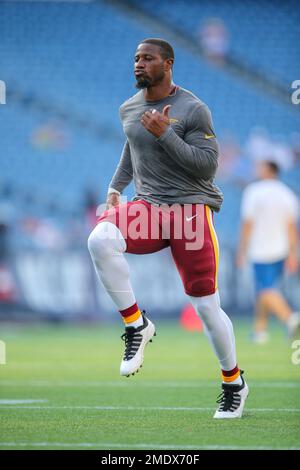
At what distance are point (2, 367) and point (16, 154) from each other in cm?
930

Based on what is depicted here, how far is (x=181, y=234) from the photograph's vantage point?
5348 millimetres

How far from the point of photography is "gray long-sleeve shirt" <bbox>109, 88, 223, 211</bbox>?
5.29 meters

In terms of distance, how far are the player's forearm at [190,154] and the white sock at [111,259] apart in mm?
512

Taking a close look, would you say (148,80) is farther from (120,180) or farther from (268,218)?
(268,218)

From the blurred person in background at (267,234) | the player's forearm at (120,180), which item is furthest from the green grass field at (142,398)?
the player's forearm at (120,180)

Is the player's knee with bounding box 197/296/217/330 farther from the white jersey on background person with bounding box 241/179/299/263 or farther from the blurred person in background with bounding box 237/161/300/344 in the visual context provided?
the white jersey on background person with bounding box 241/179/299/263

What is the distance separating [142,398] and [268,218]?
6120 millimetres

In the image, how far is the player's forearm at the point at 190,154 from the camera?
17.1ft

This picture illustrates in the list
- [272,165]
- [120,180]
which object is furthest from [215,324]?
[272,165]

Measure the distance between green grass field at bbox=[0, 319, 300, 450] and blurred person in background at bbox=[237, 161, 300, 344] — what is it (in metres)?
0.68

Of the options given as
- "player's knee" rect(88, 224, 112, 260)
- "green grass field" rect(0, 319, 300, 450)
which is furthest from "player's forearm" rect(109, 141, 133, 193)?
"green grass field" rect(0, 319, 300, 450)

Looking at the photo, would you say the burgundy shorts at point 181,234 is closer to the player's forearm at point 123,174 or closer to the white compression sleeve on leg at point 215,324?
the white compression sleeve on leg at point 215,324

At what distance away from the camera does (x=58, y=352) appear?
10.4 metres
